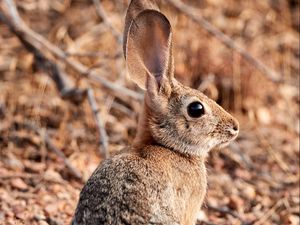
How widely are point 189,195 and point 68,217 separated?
119 centimetres

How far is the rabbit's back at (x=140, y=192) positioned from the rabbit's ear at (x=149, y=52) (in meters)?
0.46

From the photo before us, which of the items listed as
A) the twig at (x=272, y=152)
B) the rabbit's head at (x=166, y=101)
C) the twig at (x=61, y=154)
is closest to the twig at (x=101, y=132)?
the twig at (x=61, y=154)

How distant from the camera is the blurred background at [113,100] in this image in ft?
18.5

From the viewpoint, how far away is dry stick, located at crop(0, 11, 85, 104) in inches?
243

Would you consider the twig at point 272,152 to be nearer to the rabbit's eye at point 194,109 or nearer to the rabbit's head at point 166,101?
the rabbit's head at point 166,101

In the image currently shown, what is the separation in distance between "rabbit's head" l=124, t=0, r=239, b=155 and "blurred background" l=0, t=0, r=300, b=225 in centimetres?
45

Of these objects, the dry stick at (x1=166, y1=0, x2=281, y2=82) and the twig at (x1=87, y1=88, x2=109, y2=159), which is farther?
the dry stick at (x1=166, y1=0, x2=281, y2=82)

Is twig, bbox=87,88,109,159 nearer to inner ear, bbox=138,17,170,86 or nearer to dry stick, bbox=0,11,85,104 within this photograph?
dry stick, bbox=0,11,85,104

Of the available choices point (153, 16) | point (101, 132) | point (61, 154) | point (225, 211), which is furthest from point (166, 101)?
point (61, 154)

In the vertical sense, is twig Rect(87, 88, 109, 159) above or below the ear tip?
below

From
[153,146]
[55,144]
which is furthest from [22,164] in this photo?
[153,146]

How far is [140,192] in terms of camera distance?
384cm

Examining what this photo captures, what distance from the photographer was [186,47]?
757 cm

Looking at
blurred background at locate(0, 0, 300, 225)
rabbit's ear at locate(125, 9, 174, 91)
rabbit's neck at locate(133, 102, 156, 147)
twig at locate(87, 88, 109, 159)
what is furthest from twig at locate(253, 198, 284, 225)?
rabbit's ear at locate(125, 9, 174, 91)
